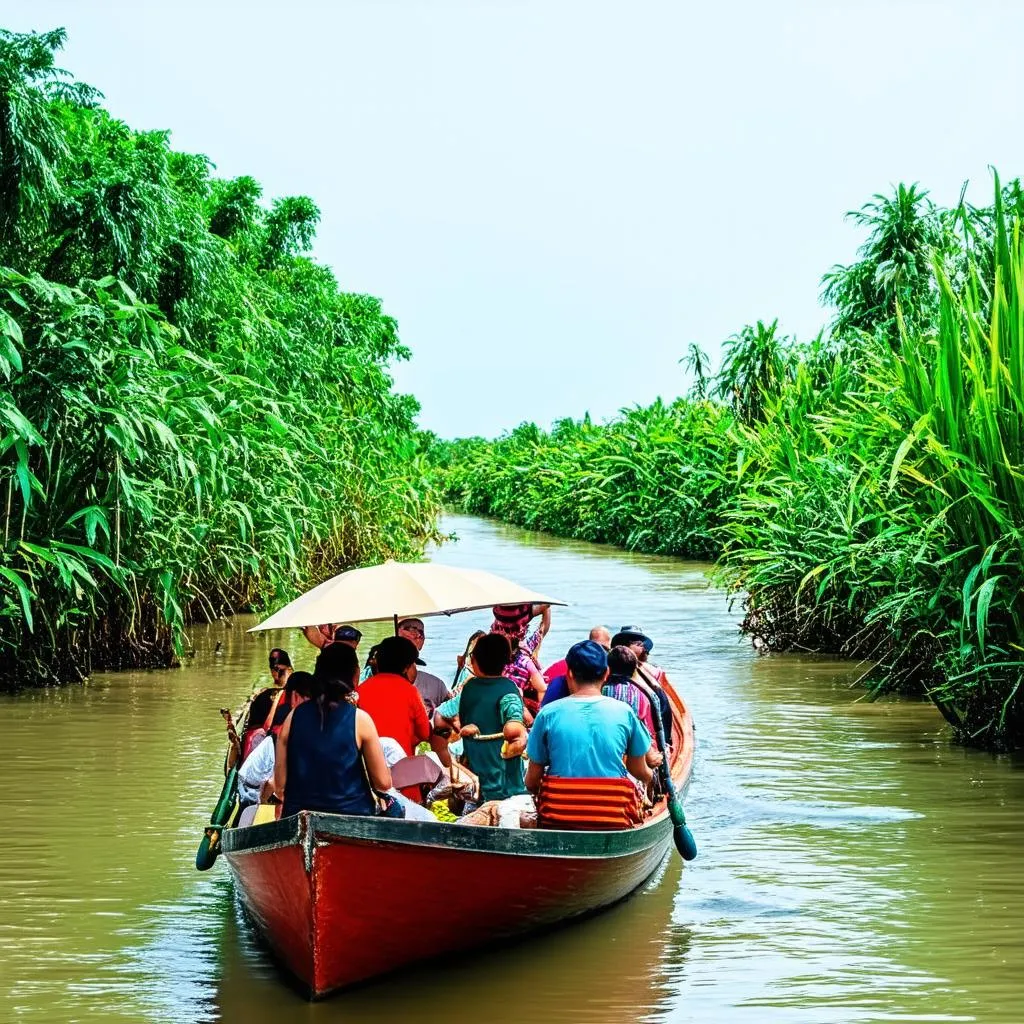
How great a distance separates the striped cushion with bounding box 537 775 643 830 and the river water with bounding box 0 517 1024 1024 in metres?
0.65

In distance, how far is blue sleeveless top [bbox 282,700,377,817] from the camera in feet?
21.6

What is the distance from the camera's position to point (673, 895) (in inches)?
336

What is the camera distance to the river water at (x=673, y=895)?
6.69 m

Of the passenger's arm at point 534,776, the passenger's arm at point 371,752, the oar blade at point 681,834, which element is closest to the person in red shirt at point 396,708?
the passenger's arm at point 534,776

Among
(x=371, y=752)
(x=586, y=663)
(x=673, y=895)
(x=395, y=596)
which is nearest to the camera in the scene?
(x=371, y=752)

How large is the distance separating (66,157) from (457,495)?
62.3 metres

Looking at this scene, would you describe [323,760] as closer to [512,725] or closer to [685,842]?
[512,725]

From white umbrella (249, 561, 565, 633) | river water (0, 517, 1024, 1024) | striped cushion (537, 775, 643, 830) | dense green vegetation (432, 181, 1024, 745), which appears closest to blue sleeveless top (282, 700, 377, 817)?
river water (0, 517, 1024, 1024)

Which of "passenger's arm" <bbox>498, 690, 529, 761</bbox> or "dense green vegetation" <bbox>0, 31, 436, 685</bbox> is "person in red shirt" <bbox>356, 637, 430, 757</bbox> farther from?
"dense green vegetation" <bbox>0, 31, 436, 685</bbox>

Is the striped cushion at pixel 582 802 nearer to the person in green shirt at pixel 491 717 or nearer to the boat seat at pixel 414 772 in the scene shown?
the boat seat at pixel 414 772

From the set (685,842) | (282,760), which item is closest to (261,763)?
(282,760)

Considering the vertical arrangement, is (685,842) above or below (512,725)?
below

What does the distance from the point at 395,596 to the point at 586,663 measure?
2.04 meters

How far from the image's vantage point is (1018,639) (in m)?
10.6
